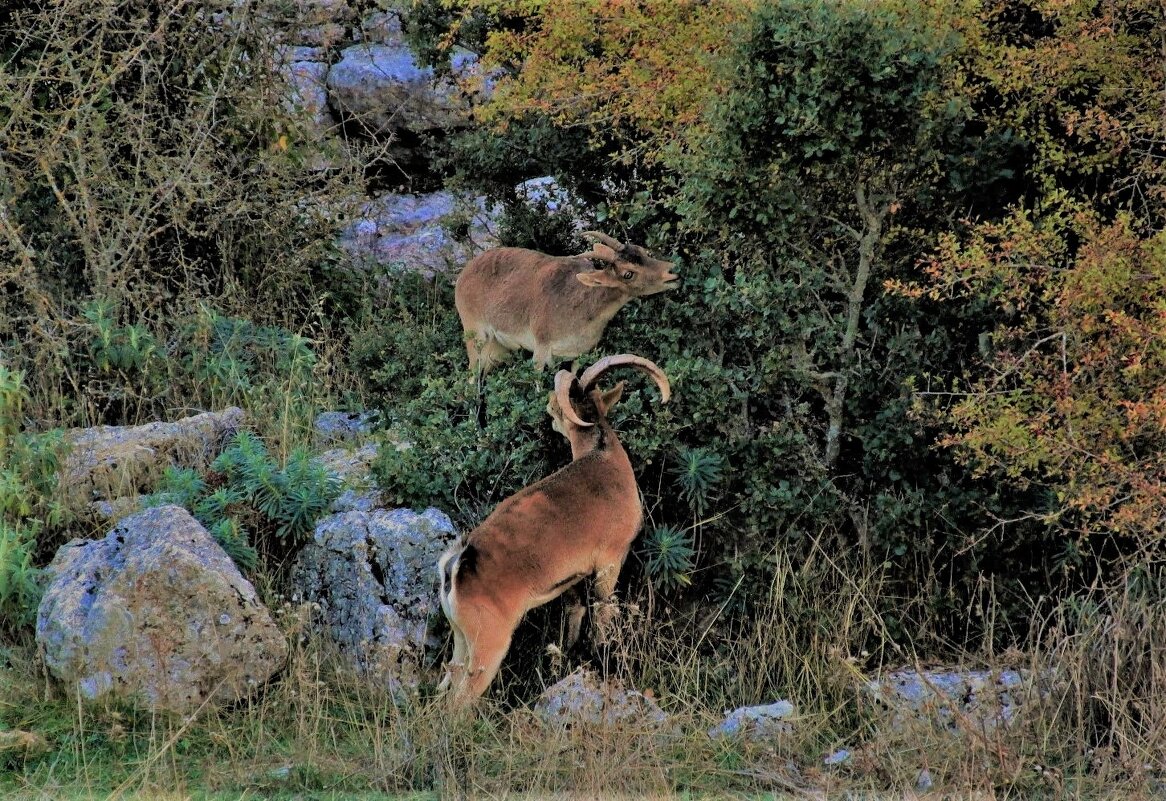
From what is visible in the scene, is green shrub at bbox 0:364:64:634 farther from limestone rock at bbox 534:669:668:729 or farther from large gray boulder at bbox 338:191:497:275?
large gray boulder at bbox 338:191:497:275

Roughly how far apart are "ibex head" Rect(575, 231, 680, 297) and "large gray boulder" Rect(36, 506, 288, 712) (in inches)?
128

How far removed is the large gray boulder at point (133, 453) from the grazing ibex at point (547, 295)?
185 centimetres

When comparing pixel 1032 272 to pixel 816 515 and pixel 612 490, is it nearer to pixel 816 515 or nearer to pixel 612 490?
pixel 816 515

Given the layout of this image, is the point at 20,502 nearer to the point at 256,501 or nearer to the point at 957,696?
the point at 256,501

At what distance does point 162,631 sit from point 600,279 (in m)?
3.75

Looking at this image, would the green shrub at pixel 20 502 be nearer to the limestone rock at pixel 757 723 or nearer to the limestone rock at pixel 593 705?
the limestone rock at pixel 593 705

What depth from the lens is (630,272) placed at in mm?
10406

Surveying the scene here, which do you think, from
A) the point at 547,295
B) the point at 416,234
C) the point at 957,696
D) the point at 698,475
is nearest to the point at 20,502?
the point at 547,295

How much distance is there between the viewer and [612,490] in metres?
8.90

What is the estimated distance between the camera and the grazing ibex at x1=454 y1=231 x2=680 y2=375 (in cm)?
1045

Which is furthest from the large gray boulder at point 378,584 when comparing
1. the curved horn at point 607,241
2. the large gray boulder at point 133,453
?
the curved horn at point 607,241

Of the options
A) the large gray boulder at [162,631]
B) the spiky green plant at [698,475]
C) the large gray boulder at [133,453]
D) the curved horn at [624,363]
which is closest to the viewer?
the large gray boulder at [162,631]

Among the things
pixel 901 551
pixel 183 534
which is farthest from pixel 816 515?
pixel 183 534

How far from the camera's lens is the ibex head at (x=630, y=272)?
10398 millimetres
